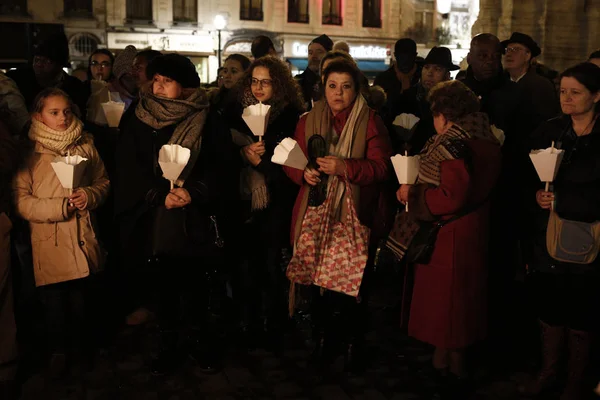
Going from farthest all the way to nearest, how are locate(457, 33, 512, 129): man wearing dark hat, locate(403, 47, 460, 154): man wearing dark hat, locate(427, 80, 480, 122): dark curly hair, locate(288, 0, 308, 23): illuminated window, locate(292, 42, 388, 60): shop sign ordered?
locate(292, 42, 388, 60): shop sign → locate(288, 0, 308, 23): illuminated window → locate(403, 47, 460, 154): man wearing dark hat → locate(457, 33, 512, 129): man wearing dark hat → locate(427, 80, 480, 122): dark curly hair

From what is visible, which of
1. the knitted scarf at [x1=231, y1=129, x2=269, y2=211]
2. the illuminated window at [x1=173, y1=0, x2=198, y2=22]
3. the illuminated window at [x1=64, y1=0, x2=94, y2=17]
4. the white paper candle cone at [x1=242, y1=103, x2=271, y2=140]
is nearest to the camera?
the white paper candle cone at [x1=242, y1=103, x2=271, y2=140]

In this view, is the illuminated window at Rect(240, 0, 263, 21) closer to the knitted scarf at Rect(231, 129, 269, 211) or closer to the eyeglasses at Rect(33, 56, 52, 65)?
the eyeglasses at Rect(33, 56, 52, 65)

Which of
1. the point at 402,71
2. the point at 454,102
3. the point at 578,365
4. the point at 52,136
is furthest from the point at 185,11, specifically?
the point at 578,365

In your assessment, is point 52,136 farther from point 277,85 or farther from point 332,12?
point 332,12

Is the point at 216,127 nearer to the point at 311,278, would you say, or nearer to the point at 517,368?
the point at 311,278

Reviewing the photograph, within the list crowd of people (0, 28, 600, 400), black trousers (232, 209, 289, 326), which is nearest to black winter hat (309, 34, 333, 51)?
crowd of people (0, 28, 600, 400)

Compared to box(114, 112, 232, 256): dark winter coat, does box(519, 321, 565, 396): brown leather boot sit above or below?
below

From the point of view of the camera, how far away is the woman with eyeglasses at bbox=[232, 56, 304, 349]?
5445 millimetres

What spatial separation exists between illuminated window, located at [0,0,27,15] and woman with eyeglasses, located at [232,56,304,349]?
25.3 meters

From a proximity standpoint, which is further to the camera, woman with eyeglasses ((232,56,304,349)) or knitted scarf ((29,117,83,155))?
woman with eyeglasses ((232,56,304,349))

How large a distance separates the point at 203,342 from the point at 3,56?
25.5m

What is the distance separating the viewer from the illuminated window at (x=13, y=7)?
2717 centimetres

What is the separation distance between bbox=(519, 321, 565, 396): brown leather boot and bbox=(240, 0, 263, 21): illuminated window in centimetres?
2801

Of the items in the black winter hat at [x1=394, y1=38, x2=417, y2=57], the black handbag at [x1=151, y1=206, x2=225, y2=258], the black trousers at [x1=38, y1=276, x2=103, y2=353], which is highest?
the black winter hat at [x1=394, y1=38, x2=417, y2=57]
